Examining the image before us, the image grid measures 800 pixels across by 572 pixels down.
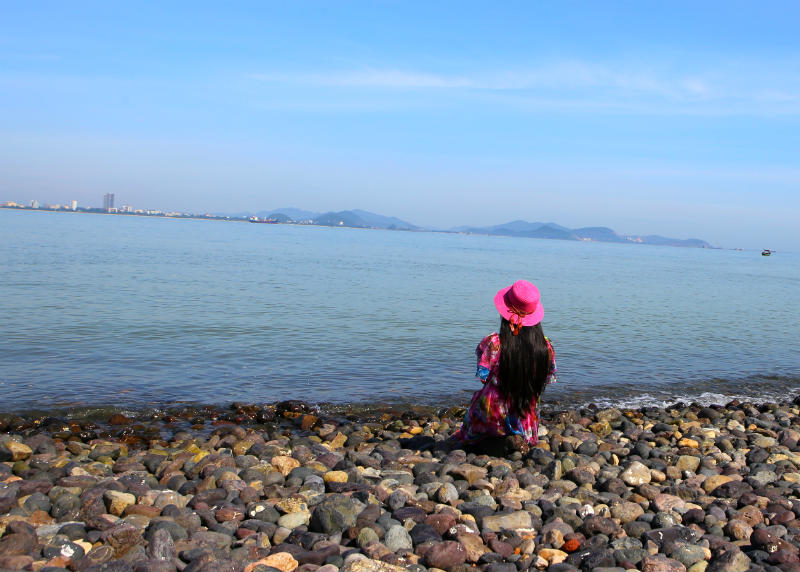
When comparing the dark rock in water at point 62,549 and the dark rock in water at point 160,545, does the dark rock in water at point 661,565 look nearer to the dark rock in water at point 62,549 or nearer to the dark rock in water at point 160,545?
the dark rock in water at point 160,545

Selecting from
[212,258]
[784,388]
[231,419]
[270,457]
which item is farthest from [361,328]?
[212,258]

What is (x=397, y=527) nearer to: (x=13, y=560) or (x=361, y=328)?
(x=13, y=560)

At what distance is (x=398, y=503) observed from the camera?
6.44 m

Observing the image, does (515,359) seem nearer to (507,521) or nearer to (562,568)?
(507,521)

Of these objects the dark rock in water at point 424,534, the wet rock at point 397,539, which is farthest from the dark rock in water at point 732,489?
the wet rock at point 397,539

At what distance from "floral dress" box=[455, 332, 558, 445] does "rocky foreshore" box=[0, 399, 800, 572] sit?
0.27 meters

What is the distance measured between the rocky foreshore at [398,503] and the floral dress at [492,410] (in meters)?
0.27

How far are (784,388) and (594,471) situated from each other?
11.3 m

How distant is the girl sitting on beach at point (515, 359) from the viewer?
7.35 meters

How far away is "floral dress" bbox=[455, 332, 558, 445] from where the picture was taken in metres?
7.52

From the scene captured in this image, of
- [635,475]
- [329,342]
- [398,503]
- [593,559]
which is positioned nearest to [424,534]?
[398,503]

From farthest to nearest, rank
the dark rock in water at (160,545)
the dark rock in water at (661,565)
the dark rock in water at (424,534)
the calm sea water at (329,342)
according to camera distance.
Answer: the calm sea water at (329,342), the dark rock in water at (424,534), the dark rock in water at (661,565), the dark rock in water at (160,545)

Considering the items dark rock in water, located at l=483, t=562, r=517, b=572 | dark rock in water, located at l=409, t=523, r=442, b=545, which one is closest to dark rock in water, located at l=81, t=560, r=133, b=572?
dark rock in water, located at l=409, t=523, r=442, b=545

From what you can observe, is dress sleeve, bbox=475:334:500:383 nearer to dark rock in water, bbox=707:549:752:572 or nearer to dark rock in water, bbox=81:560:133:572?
dark rock in water, bbox=707:549:752:572
